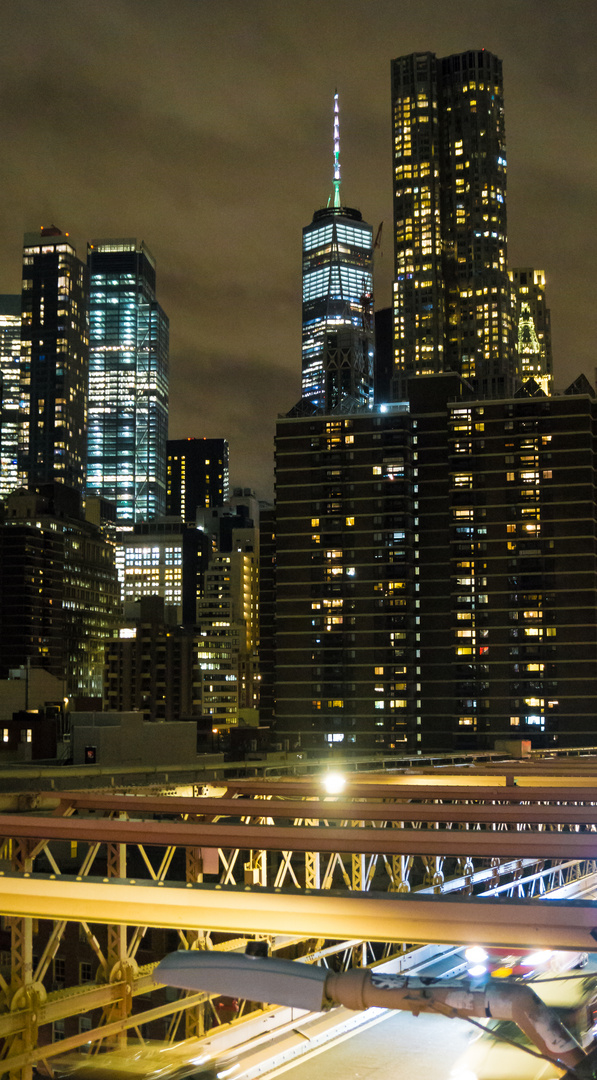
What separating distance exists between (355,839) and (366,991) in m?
8.02

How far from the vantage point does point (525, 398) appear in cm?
12862

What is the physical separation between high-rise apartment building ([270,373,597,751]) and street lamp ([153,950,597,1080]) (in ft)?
383

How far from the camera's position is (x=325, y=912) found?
9641 mm

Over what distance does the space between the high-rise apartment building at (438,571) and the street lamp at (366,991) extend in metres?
117

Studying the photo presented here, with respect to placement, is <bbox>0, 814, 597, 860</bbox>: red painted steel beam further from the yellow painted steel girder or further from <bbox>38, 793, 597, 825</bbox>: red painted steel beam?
the yellow painted steel girder

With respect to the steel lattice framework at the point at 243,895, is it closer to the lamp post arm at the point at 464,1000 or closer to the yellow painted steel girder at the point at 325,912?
the yellow painted steel girder at the point at 325,912

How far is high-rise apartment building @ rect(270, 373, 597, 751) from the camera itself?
123 m

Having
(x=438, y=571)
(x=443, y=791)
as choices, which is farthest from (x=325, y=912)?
(x=438, y=571)

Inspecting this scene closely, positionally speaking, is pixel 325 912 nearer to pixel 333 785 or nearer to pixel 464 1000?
pixel 464 1000

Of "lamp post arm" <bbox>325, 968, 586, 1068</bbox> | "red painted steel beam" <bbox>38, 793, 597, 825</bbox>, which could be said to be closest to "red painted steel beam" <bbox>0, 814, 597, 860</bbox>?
"red painted steel beam" <bbox>38, 793, 597, 825</bbox>

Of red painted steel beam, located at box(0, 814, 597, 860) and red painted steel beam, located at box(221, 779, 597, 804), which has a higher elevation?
red painted steel beam, located at box(0, 814, 597, 860)

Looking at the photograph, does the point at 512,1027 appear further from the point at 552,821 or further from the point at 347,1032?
the point at 552,821

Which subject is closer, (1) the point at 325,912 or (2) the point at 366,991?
(2) the point at 366,991

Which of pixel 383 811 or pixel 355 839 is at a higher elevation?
pixel 355 839
